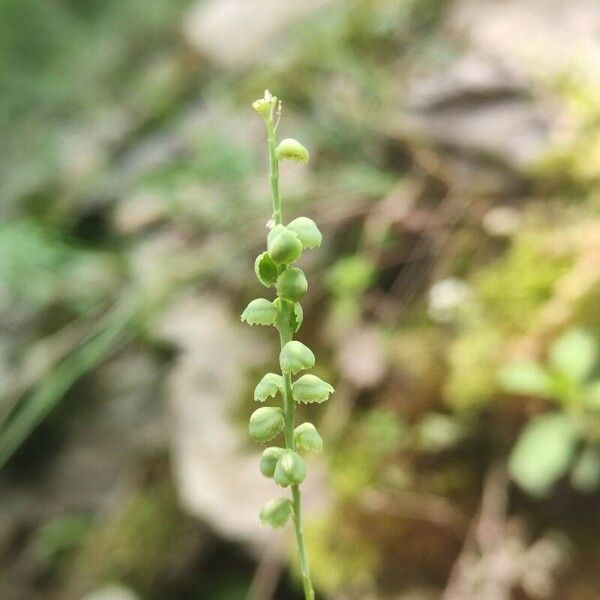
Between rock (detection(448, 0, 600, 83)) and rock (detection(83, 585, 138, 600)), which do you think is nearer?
rock (detection(83, 585, 138, 600))

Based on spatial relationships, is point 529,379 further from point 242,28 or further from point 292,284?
point 242,28

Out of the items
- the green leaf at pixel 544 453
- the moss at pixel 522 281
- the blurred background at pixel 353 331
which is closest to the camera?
the green leaf at pixel 544 453

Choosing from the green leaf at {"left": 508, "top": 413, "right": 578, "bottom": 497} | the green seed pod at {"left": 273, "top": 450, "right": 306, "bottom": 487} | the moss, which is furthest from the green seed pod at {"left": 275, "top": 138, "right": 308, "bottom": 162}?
the moss

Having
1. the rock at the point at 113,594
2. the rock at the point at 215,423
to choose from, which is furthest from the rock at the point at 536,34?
the rock at the point at 113,594

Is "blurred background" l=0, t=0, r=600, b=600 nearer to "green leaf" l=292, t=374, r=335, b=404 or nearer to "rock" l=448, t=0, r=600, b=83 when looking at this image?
"rock" l=448, t=0, r=600, b=83

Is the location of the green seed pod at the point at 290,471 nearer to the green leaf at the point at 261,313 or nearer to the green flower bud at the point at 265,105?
the green leaf at the point at 261,313

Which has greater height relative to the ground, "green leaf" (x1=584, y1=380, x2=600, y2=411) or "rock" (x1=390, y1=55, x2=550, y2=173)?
"rock" (x1=390, y1=55, x2=550, y2=173)

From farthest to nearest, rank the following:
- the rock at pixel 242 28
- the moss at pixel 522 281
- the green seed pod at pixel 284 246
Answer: the rock at pixel 242 28
the moss at pixel 522 281
the green seed pod at pixel 284 246
